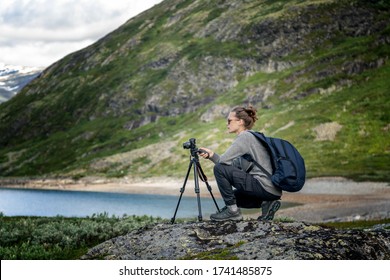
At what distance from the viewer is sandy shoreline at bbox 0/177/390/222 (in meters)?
57.5

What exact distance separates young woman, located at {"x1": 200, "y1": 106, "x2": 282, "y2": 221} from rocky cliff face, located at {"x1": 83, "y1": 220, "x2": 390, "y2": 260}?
54 cm

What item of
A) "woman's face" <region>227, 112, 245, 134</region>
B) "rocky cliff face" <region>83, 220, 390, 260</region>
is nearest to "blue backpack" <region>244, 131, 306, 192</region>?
"woman's face" <region>227, 112, 245, 134</region>

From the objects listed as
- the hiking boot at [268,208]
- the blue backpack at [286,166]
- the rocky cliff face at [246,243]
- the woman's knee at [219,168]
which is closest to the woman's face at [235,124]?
the blue backpack at [286,166]

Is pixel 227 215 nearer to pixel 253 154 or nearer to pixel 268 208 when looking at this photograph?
pixel 268 208

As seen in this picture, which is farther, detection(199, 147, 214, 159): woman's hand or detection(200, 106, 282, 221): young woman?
detection(199, 147, 214, 159): woman's hand

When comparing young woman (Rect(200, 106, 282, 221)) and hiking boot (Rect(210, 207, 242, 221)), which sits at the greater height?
young woman (Rect(200, 106, 282, 221))

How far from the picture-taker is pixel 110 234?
24.8m

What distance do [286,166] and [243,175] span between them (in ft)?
3.89

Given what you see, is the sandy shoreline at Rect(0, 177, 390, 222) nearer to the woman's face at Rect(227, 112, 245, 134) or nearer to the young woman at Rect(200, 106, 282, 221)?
the young woman at Rect(200, 106, 282, 221)

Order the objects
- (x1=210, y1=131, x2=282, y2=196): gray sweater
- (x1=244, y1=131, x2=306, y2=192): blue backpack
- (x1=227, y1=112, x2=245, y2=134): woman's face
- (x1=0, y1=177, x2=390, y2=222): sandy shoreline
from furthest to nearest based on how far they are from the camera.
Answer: (x1=0, y1=177, x2=390, y2=222): sandy shoreline → (x1=227, y1=112, x2=245, y2=134): woman's face → (x1=210, y1=131, x2=282, y2=196): gray sweater → (x1=244, y1=131, x2=306, y2=192): blue backpack

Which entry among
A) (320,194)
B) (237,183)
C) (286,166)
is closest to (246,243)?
(237,183)

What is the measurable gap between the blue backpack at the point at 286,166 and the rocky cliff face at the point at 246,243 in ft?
3.65

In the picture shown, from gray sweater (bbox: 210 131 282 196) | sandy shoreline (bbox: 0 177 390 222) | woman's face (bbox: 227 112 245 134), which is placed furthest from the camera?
sandy shoreline (bbox: 0 177 390 222)
